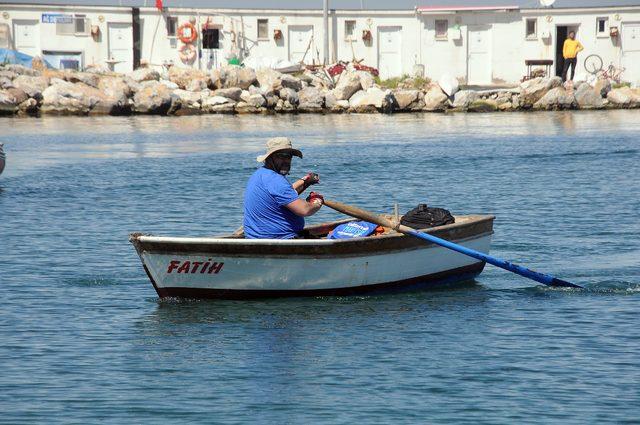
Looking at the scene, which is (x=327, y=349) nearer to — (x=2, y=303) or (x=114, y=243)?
(x=2, y=303)

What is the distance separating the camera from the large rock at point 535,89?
5766cm

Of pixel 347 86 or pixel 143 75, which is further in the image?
pixel 143 75

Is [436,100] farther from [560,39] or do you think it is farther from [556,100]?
[560,39]

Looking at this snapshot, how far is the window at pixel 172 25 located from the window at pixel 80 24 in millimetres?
4124

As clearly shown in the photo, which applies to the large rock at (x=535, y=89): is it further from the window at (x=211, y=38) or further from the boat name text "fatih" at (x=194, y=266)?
the boat name text "fatih" at (x=194, y=266)

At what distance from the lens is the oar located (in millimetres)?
15461

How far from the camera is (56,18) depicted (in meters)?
60.2

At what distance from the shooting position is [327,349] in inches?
528

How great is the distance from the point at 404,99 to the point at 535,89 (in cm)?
647

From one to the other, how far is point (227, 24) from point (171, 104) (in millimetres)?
8826

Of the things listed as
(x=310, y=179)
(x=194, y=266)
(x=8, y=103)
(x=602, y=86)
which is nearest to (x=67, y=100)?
(x=8, y=103)

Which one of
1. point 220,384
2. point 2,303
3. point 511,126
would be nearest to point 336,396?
point 220,384

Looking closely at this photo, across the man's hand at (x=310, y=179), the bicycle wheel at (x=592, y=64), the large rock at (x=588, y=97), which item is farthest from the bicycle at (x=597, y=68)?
the man's hand at (x=310, y=179)

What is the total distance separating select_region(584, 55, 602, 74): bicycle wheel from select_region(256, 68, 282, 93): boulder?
16292mm
